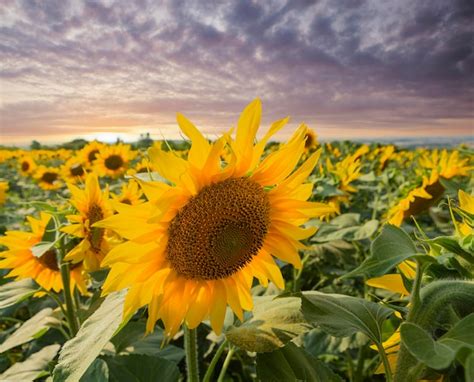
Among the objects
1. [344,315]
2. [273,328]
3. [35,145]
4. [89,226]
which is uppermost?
[344,315]

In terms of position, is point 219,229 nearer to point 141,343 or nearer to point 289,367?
point 289,367

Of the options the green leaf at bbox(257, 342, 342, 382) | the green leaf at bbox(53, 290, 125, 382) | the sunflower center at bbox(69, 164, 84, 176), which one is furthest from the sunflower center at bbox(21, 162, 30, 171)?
the green leaf at bbox(257, 342, 342, 382)

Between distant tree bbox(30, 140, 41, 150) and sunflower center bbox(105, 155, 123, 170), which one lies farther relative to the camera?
distant tree bbox(30, 140, 41, 150)

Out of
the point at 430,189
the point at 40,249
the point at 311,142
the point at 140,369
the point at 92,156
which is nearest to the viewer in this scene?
the point at 140,369

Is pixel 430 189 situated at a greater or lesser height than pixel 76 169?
greater

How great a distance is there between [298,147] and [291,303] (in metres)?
0.46

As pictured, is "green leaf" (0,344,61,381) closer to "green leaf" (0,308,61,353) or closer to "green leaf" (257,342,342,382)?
"green leaf" (0,308,61,353)

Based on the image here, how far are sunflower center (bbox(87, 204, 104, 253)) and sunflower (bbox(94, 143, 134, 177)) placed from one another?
4036 millimetres

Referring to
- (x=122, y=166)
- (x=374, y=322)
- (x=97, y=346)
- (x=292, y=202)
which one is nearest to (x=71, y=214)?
(x=97, y=346)

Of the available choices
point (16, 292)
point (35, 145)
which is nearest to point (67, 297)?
point (16, 292)

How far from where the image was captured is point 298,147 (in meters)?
1.29

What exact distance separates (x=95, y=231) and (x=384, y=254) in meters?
1.34

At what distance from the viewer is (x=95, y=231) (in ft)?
6.10

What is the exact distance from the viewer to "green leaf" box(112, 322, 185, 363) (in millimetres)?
1825
